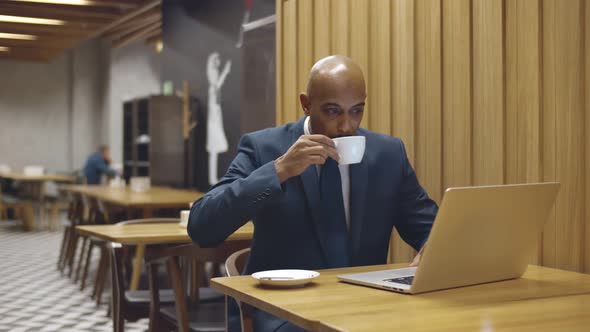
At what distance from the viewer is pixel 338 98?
210 cm

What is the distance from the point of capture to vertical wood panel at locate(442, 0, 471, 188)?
8.80 ft

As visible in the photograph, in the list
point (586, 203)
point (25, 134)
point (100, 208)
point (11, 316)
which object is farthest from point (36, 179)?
point (586, 203)

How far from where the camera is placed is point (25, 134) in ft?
55.5

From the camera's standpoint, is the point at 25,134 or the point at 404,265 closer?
the point at 404,265

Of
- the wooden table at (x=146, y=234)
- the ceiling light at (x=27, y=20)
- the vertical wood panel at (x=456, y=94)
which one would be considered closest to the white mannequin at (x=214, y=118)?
the ceiling light at (x=27, y=20)

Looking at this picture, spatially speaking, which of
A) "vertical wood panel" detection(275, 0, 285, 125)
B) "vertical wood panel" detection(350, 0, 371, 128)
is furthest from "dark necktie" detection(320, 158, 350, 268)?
"vertical wood panel" detection(275, 0, 285, 125)

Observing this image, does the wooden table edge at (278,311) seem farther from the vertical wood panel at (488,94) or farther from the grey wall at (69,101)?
the grey wall at (69,101)

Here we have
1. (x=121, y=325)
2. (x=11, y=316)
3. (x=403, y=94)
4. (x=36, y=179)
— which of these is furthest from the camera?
(x=36, y=179)

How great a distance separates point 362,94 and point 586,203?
822mm

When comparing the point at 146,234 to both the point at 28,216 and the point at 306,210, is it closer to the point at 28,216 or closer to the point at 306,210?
the point at 306,210

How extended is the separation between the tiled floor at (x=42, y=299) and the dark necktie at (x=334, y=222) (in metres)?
3.31

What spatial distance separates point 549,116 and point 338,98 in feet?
2.54

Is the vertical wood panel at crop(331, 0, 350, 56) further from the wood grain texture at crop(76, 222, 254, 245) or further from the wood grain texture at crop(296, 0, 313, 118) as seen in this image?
the wood grain texture at crop(76, 222, 254, 245)

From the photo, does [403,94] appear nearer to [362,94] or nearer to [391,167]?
[391,167]
